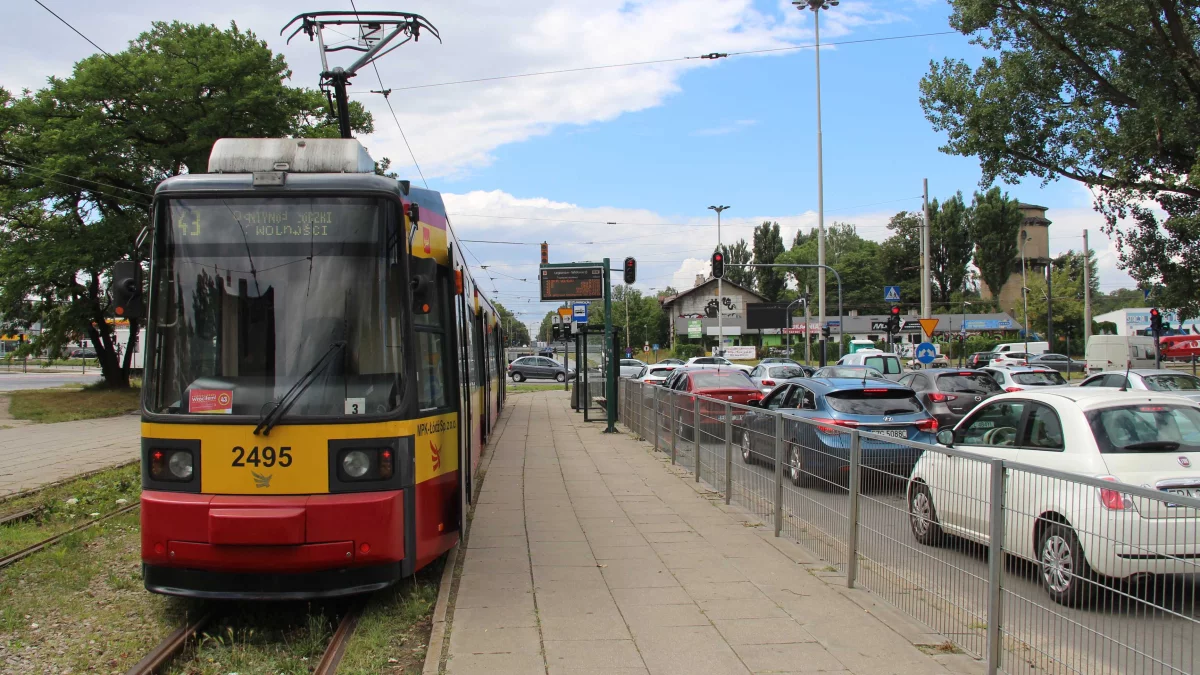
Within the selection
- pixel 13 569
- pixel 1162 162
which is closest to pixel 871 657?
pixel 13 569

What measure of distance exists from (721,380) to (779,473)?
10565 millimetres

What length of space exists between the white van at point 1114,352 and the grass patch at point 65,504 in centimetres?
4226

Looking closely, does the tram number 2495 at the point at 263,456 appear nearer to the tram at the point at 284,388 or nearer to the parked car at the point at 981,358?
the tram at the point at 284,388

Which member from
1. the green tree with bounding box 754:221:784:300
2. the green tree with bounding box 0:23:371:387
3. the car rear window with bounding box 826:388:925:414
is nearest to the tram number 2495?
the car rear window with bounding box 826:388:925:414

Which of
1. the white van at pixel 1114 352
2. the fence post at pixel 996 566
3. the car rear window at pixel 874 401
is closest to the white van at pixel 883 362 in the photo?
the car rear window at pixel 874 401

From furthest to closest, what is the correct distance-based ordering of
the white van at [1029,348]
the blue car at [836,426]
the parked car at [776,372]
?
the white van at [1029,348]
the parked car at [776,372]
the blue car at [836,426]

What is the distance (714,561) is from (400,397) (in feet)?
10.2

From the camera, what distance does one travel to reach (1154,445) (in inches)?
250

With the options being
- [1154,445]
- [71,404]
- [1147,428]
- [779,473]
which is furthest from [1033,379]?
[71,404]

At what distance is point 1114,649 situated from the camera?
12.5 ft

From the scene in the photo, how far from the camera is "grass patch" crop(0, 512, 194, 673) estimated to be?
5477 millimetres

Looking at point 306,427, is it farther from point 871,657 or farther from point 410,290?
point 871,657

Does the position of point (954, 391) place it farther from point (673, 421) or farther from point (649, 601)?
point (649, 601)

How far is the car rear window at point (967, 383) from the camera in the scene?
17859 millimetres
